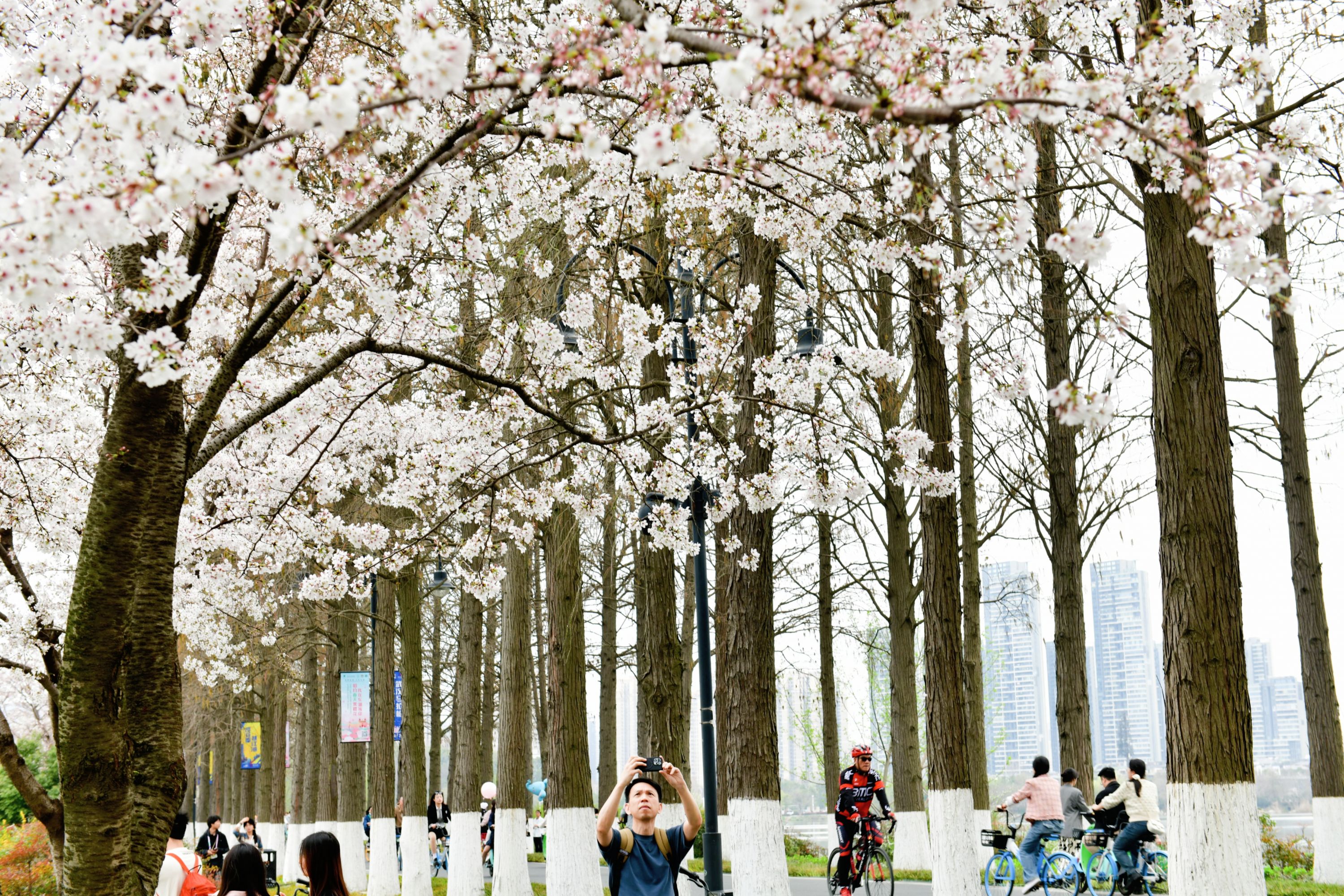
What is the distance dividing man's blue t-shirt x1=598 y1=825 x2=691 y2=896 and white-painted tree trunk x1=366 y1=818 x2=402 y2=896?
14.6 meters

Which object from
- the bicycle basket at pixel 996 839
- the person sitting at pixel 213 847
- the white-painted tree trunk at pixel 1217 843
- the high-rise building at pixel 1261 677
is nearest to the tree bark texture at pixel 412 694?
the person sitting at pixel 213 847

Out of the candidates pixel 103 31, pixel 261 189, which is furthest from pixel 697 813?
pixel 103 31

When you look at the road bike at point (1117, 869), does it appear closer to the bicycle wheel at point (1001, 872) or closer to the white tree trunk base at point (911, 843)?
the bicycle wheel at point (1001, 872)

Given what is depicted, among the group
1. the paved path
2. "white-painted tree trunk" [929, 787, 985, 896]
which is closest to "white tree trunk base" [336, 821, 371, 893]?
the paved path

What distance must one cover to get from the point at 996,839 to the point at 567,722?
19.1 feet

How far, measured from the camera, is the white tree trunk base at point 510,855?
54.0 ft

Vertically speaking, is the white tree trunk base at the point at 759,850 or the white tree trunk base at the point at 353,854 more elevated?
the white tree trunk base at the point at 759,850

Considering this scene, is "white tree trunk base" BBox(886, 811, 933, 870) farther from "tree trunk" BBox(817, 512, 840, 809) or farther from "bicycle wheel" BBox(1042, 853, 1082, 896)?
"bicycle wheel" BBox(1042, 853, 1082, 896)

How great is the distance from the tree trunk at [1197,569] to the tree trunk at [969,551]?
8.99 m

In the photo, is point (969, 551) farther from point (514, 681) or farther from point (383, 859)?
point (383, 859)

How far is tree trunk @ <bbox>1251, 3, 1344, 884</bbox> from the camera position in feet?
51.7

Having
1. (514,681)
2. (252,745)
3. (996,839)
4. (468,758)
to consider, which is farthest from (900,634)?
(252,745)

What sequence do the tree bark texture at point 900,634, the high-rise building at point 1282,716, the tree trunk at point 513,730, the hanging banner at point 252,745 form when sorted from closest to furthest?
the tree trunk at point 513,730
the tree bark texture at point 900,634
the hanging banner at point 252,745
the high-rise building at point 1282,716

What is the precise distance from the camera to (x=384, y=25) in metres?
10.2
